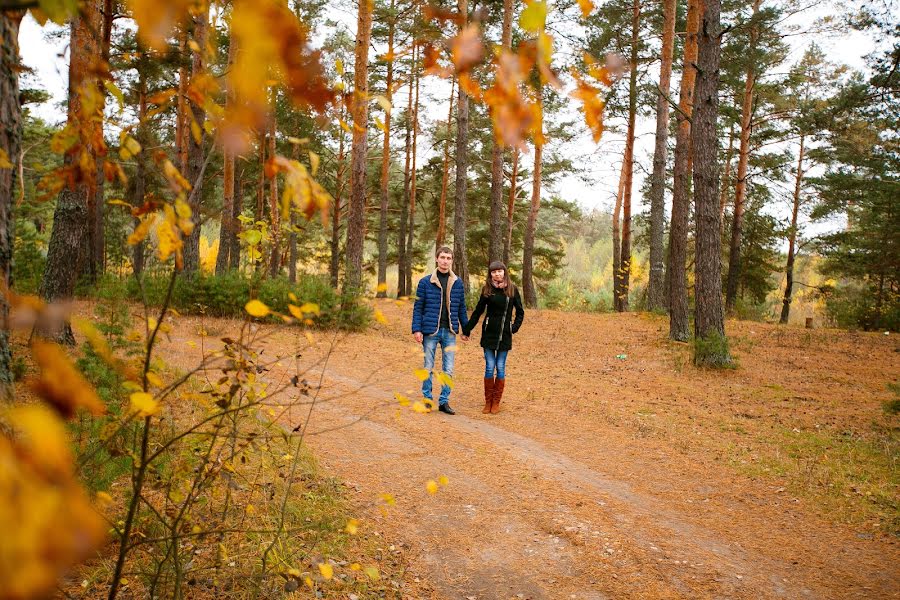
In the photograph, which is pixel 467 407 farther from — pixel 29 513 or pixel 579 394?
pixel 29 513

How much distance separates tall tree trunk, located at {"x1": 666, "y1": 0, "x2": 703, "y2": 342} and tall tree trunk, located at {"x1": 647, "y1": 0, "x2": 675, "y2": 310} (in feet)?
1.86

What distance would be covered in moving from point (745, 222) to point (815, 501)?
2157cm

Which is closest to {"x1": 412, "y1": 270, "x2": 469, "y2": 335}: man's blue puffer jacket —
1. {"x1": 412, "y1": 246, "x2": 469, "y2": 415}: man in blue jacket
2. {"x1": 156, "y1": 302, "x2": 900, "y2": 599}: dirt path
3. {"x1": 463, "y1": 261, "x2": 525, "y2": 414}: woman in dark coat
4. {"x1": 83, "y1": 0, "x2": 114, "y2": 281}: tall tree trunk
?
{"x1": 412, "y1": 246, "x2": 469, "y2": 415}: man in blue jacket

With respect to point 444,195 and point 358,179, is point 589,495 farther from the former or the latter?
point 444,195

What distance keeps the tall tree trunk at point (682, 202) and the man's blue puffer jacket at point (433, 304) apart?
745 centimetres

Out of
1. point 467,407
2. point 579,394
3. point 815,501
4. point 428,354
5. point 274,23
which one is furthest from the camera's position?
point 579,394

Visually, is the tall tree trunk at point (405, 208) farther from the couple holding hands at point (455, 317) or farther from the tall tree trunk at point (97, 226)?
the couple holding hands at point (455, 317)

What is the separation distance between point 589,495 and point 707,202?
745cm

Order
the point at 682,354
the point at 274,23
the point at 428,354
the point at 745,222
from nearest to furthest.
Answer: the point at 274,23 → the point at 428,354 → the point at 682,354 → the point at 745,222

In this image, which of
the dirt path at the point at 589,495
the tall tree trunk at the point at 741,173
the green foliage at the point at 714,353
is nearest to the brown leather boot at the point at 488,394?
the dirt path at the point at 589,495

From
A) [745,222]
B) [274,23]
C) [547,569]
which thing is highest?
[745,222]

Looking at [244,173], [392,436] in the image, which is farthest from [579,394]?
[244,173]

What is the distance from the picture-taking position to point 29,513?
2.20 ft

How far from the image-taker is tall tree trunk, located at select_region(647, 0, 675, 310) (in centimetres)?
1505
